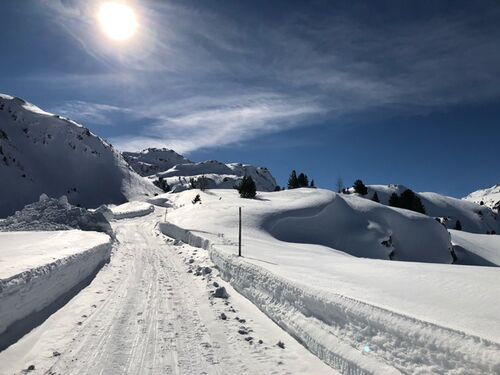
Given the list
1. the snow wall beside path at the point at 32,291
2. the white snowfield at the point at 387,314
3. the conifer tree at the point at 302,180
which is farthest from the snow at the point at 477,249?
the snow wall beside path at the point at 32,291

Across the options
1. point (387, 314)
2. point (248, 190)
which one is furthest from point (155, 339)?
point (248, 190)

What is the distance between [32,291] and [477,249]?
8188cm

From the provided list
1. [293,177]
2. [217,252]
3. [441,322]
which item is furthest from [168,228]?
[293,177]

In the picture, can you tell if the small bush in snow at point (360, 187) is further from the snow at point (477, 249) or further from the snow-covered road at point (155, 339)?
the snow-covered road at point (155, 339)

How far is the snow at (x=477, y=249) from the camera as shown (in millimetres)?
69938

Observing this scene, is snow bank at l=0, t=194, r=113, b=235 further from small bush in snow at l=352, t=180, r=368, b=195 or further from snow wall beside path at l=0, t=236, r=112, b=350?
small bush in snow at l=352, t=180, r=368, b=195

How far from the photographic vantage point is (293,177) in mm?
126312

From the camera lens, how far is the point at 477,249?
2936 inches

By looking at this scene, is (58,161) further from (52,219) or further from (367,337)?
(367,337)

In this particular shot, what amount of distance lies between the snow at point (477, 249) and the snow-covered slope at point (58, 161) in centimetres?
12611

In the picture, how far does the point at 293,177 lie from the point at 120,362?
120852mm

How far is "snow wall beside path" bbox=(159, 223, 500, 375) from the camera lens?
4680mm

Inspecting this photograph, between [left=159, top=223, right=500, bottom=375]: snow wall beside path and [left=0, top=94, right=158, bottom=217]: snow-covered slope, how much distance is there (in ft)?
466

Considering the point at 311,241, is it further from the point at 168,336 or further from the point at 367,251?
the point at 168,336
